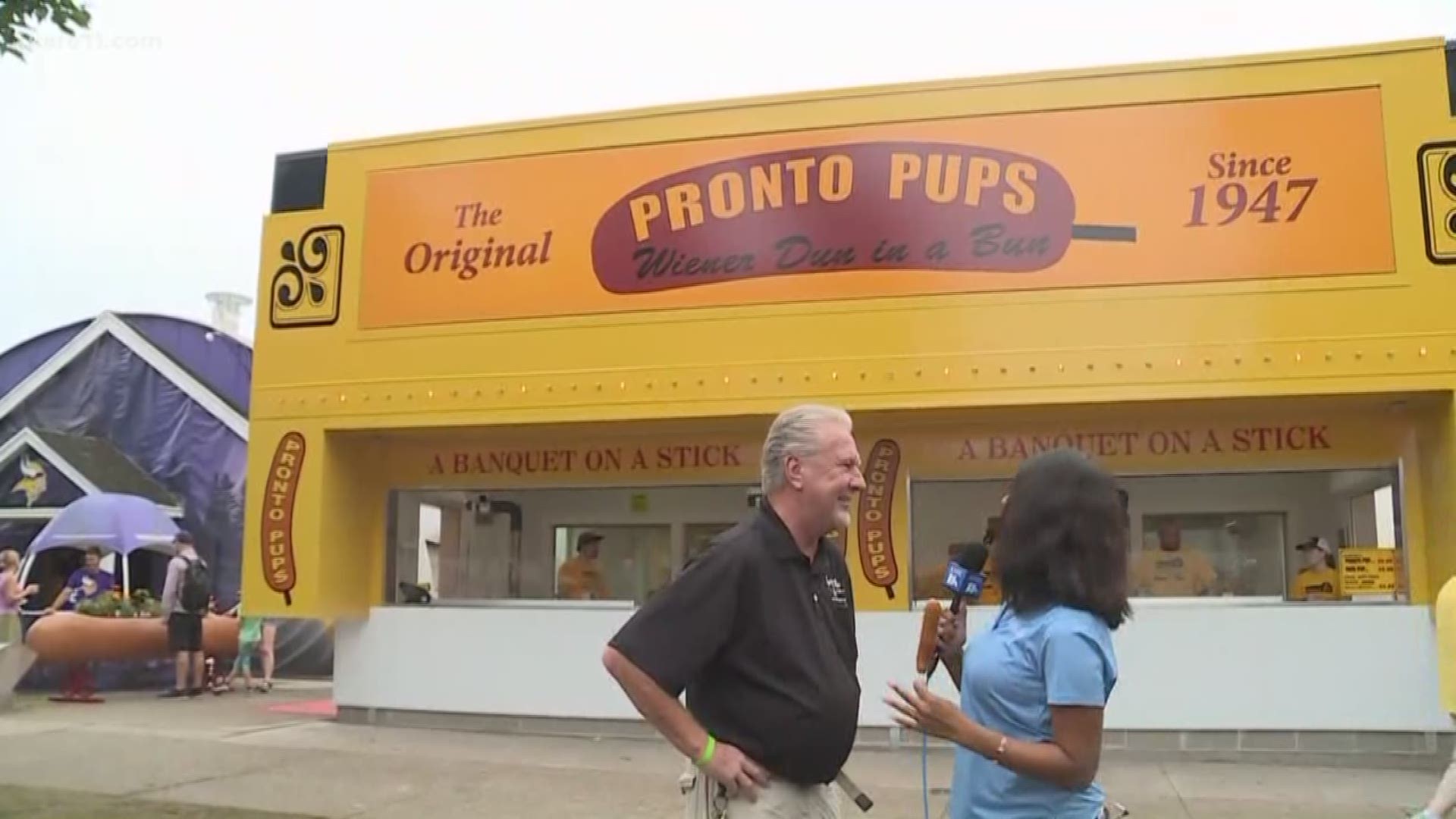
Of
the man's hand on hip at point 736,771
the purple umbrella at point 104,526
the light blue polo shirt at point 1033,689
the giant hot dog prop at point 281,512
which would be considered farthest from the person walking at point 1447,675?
the purple umbrella at point 104,526

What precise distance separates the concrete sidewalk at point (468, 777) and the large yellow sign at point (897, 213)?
340cm

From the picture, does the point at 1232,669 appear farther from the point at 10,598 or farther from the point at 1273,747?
the point at 10,598

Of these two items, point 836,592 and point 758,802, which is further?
point 836,592

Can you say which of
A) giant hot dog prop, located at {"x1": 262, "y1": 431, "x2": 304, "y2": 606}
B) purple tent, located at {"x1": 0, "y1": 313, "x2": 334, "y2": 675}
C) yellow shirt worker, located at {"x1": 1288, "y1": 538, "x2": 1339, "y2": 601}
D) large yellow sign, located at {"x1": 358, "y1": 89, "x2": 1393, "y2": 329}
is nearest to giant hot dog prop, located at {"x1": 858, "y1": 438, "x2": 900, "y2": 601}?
large yellow sign, located at {"x1": 358, "y1": 89, "x2": 1393, "y2": 329}

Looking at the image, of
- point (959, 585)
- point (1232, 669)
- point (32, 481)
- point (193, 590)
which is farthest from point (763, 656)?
point (32, 481)

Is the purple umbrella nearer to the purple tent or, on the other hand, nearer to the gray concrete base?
the purple tent

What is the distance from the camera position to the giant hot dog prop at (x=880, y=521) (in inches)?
371

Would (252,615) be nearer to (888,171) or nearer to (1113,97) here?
(888,171)

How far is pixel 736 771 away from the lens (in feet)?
9.22

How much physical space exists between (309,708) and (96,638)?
2.42 meters

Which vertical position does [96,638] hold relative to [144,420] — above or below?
below

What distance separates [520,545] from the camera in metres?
10.7

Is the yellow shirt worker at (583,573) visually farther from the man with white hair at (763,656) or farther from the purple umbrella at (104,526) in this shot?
the purple umbrella at (104,526)

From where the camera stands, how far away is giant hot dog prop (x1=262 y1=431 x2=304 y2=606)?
10258 mm
